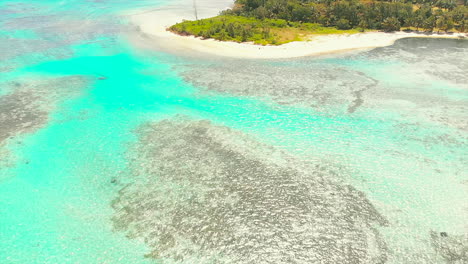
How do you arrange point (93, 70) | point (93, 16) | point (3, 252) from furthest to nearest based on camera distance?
point (93, 16), point (93, 70), point (3, 252)

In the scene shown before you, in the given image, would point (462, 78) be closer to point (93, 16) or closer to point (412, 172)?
point (412, 172)

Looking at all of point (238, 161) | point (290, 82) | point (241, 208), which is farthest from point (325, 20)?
point (241, 208)

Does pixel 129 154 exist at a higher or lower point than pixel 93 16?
lower

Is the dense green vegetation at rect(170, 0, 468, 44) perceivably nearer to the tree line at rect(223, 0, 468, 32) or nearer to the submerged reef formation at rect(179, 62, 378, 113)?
the tree line at rect(223, 0, 468, 32)

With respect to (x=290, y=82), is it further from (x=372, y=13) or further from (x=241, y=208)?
(x=372, y=13)

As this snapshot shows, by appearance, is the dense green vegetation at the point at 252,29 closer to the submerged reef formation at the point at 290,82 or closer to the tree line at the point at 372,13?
the tree line at the point at 372,13

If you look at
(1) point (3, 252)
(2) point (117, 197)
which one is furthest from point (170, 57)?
(1) point (3, 252)

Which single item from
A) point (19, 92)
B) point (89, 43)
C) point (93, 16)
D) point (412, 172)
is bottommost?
point (412, 172)
